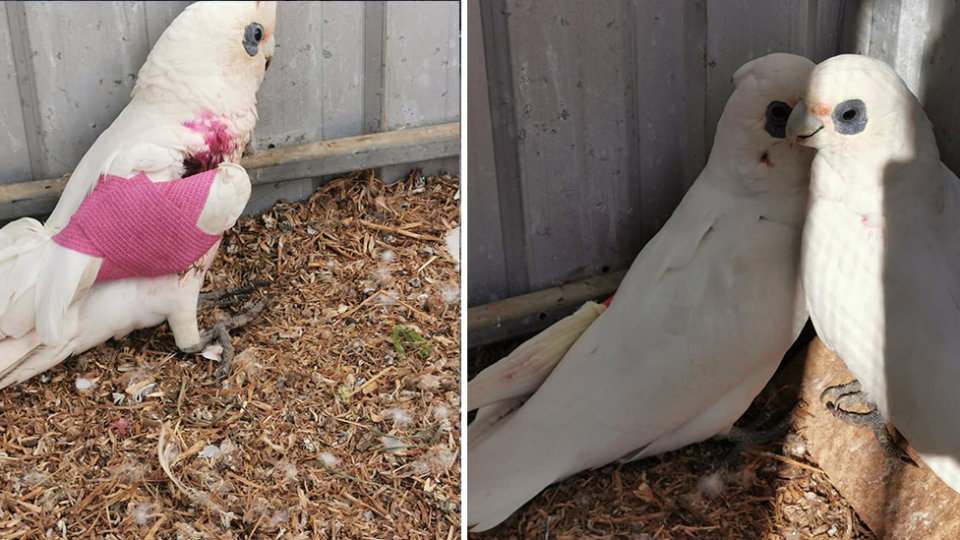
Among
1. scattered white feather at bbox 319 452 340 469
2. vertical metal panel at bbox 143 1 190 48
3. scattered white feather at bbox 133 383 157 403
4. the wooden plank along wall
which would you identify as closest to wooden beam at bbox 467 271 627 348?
the wooden plank along wall

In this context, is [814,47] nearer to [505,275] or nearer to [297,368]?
[505,275]

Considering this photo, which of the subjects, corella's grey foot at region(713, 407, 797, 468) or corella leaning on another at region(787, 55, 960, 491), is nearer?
corella leaning on another at region(787, 55, 960, 491)

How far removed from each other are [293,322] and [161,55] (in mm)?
500

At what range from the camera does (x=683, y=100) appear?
1395 millimetres

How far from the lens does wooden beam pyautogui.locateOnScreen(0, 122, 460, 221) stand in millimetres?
1634

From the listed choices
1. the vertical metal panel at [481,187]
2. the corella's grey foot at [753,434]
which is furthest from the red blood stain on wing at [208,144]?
the corella's grey foot at [753,434]

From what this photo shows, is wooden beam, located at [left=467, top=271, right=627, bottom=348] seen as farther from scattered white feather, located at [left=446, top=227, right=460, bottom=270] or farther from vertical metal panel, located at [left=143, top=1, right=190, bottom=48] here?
vertical metal panel, located at [left=143, top=1, right=190, bottom=48]

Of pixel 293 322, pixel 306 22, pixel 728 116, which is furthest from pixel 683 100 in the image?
pixel 293 322

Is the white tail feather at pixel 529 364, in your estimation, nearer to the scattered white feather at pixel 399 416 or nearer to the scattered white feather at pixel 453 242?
the scattered white feather at pixel 399 416

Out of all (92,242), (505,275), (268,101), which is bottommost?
(505,275)

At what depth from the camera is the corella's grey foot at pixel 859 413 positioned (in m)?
1.36

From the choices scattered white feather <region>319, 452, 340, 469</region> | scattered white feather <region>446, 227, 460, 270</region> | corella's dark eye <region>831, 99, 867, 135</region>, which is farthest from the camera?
scattered white feather <region>446, 227, 460, 270</region>

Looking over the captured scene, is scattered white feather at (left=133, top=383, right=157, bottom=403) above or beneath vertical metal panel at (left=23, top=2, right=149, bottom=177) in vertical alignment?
beneath

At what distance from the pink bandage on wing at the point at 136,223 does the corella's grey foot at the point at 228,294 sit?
0.16 meters
